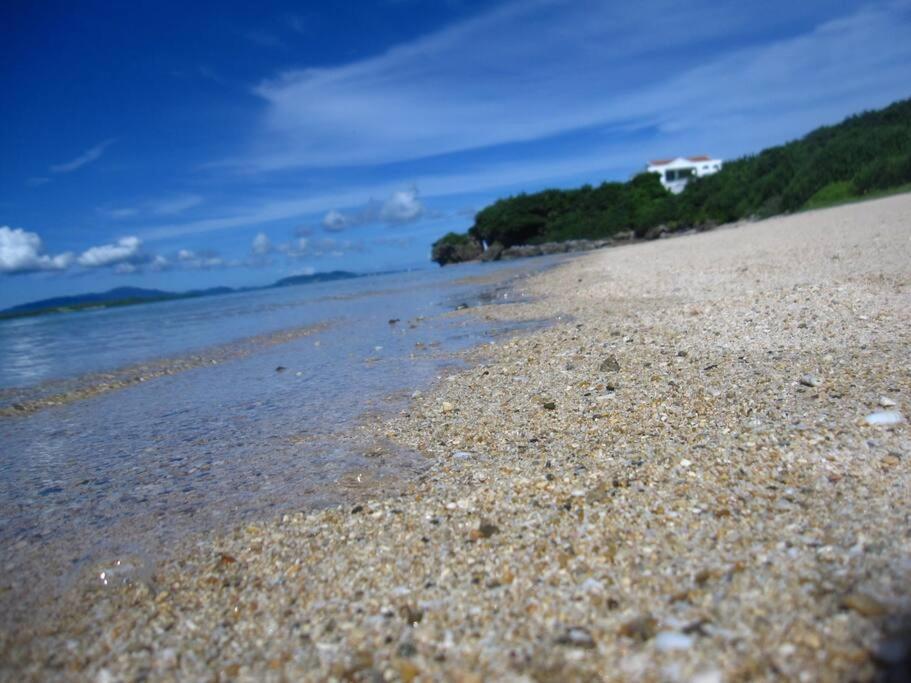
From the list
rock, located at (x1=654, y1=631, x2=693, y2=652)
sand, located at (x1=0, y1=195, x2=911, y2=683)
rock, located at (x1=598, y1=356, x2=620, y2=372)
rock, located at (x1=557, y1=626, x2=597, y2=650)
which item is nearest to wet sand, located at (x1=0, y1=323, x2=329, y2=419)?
sand, located at (x1=0, y1=195, x2=911, y2=683)

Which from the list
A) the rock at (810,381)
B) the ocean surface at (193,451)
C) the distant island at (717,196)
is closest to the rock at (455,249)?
the distant island at (717,196)

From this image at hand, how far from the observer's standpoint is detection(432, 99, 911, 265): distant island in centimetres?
3597

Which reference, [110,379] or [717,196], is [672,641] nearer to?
[110,379]

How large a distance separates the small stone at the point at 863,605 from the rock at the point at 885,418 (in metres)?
1.88

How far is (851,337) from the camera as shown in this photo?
5387mm

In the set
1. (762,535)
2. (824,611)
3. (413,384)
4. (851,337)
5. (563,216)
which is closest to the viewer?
(824,611)

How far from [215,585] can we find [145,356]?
11927 millimetres

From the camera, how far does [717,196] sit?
170 feet

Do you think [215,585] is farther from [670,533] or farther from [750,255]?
[750,255]

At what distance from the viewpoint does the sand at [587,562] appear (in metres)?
1.87

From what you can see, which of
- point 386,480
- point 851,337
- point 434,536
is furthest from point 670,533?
point 851,337

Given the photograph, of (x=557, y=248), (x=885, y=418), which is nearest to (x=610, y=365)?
(x=885, y=418)

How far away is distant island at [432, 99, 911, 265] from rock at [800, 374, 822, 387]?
112 ft

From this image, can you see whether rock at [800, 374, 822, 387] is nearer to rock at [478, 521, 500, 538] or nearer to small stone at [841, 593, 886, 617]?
small stone at [841, 593, 886, 617]
